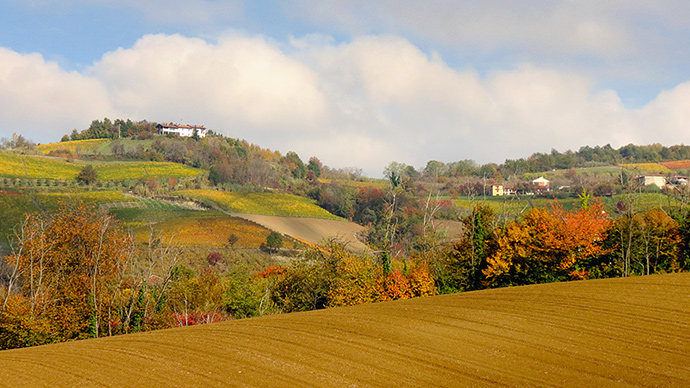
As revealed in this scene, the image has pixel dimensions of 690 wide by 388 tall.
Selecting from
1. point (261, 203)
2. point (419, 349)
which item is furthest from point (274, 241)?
point (419, 349)

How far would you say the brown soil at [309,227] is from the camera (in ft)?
365

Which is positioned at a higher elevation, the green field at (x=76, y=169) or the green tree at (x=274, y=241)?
the green field at (x=76, y=169)

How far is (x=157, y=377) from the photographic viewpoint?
843 inches

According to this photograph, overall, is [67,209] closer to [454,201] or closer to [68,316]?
[68,316]

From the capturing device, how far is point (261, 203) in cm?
13025

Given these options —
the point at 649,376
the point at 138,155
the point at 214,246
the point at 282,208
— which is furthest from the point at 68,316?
the point at 138,155

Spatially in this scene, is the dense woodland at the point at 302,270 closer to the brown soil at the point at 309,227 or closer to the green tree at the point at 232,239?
the green tree at the point at 232,239

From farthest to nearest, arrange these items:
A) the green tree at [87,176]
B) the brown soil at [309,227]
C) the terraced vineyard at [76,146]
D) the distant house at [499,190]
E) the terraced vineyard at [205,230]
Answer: the terraced vineyard at [76,146] → the distant house at [499,190] → the green tree at [87,176] → the brown soil at [309,227] → the terraced vineyard at [205,230]

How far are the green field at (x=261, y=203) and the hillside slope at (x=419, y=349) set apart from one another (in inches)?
3587

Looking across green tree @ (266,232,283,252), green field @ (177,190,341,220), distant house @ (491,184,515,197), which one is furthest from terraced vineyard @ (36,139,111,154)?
distant house @ (491,184,515,197)

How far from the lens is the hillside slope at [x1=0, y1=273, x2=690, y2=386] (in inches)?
795

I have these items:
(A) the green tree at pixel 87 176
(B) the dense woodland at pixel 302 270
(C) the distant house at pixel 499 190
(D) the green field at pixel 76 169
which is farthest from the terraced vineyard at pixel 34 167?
(C) the distant house at pixel 499 190

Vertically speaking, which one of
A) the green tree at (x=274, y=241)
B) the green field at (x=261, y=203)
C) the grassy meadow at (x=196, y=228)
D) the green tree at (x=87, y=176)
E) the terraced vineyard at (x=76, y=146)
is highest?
the terraced vineyard at (x=76, y=146)

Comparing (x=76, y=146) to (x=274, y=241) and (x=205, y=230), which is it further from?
(x=274, y=241)
